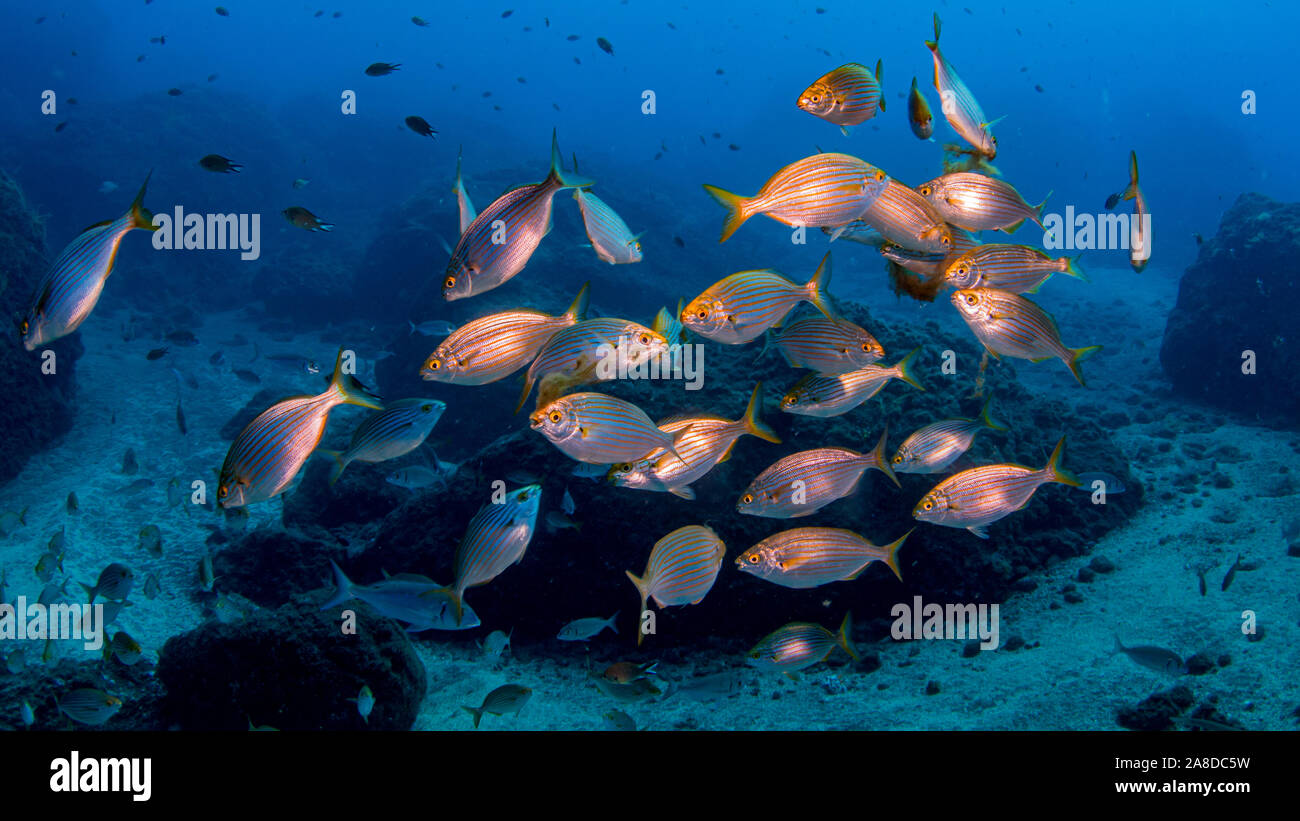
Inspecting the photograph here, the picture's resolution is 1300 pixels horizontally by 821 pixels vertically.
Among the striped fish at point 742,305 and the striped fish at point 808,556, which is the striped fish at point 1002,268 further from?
the striped fish at point 808,556

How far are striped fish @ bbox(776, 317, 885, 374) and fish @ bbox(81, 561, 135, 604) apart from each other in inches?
245

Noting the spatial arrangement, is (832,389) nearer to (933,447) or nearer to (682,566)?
(933,447)

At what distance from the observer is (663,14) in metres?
151

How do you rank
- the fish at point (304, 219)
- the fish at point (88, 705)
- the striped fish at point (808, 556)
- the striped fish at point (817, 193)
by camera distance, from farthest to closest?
the fish at point (304, 219) < the fish at point (88, 705) < the striped fish at point (808, 556) < the striped fish at point (817, 193)

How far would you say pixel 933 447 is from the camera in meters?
4.25

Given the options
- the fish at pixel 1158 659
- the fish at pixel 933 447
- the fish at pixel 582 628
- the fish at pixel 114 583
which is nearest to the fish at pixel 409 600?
the fish at pixel 582 628

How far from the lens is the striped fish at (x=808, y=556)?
3688 mm

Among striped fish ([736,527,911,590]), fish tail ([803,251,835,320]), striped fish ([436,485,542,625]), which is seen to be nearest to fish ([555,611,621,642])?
striped fish ([436,485,542,625])

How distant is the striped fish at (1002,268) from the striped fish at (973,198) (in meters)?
0.21

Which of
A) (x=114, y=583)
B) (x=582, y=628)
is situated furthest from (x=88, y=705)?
(x=582, y=628)

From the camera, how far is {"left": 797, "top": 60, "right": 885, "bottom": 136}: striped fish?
152 inches

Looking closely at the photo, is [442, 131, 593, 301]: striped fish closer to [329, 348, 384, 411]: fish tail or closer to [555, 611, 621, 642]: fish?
[329, 348, 384, 411]: fish tail
